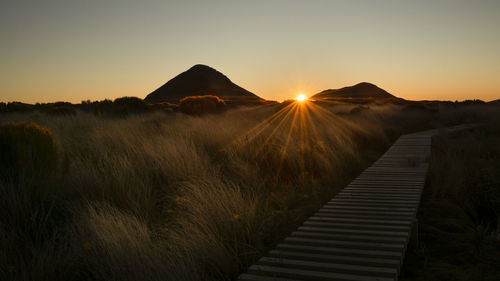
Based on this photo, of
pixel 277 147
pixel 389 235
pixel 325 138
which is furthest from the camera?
pixel 325 138

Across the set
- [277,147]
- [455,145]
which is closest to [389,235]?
[277,147]

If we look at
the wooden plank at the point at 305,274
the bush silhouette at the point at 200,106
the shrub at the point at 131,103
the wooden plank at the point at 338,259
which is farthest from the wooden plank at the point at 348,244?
the shrub at the point at 131,103

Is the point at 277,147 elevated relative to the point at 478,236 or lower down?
elevated

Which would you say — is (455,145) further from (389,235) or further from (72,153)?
(72,153)

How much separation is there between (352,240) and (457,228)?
2043 mm

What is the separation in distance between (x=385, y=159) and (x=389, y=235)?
5.15 metres

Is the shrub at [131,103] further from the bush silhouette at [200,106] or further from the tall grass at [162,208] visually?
the tall grass at [162,208]

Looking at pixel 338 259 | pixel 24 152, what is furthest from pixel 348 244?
pixel 24 152

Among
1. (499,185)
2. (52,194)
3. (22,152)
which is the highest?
(22,152)

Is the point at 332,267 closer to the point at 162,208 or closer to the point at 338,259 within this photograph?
the point at 338,259

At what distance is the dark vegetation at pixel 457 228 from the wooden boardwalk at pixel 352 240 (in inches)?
14.3

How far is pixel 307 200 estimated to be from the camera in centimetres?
549

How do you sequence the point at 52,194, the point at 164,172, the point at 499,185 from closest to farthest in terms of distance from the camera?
the point at 52,194, the point at 164,172, the point at 499,185

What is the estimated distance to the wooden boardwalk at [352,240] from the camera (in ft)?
8.76
